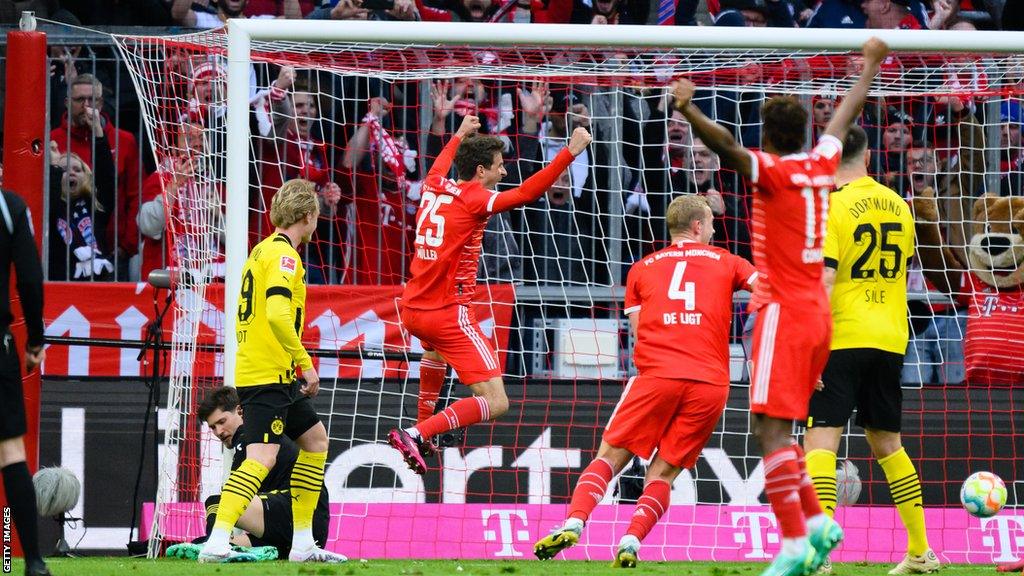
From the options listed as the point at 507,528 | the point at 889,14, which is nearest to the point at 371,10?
the point at 889,14

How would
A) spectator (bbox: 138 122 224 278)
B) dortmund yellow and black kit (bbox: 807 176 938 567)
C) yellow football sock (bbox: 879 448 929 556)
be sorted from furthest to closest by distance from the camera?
1. spectator (bbox: 138 122 224 278)
2. yellow football sock (bbox: 879 448 929 556)
3. dortmund yellow and black kit (bbox: 807 176 938 567)

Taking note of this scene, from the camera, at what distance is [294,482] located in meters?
8.11

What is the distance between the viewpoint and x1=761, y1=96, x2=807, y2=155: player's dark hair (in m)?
5.80

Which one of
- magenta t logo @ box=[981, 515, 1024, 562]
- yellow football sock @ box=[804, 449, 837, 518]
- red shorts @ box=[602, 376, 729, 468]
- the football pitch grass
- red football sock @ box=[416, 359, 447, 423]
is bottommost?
the football pitch grass

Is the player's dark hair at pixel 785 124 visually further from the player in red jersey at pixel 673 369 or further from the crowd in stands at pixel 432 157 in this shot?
the crowd in stands at pixel 432 157

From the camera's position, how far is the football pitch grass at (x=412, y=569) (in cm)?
688

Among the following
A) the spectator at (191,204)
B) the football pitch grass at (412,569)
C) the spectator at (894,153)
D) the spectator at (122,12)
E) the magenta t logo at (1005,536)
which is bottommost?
the football pitch grass at (412,569)

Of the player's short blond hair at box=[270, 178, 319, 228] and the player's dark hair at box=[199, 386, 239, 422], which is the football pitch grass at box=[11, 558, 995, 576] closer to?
the player's dark hair at box=[199, 386, 239, 422]

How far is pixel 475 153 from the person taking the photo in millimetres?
8531

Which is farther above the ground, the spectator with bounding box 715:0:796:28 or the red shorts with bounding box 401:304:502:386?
the spectator with bounding box 715:0:796:28

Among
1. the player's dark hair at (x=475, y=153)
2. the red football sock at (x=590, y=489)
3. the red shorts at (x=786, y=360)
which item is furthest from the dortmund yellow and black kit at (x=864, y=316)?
the player's dark hair at (x=475, y=153)

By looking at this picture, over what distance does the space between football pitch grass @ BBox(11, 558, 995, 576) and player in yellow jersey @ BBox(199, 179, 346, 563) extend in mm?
357

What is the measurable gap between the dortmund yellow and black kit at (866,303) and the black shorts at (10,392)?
12.1ft

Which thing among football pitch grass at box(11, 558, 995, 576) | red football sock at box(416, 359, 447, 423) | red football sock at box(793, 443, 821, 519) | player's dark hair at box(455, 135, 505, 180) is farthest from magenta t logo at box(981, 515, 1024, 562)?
red football sock at box(793, 443, 821, 519)
